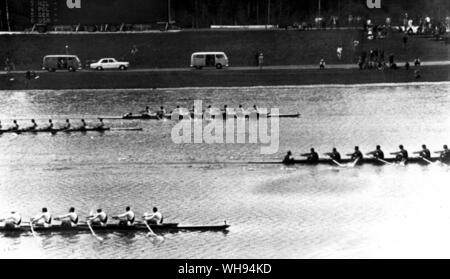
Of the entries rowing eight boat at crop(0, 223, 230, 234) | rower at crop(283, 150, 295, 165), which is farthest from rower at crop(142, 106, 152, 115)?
rowing eight boat at crop(0, 223, 230, 234)

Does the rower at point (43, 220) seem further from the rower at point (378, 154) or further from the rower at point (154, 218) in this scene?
the rower at point (378, 154)

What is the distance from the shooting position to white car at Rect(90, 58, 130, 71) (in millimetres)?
66188

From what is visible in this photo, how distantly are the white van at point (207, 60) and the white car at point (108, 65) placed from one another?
499cm

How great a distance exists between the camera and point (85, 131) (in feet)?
161

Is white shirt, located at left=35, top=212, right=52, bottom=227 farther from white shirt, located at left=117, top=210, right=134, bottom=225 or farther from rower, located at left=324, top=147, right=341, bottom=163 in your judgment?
rower, located at left=324, top=147, right=341, bottom=163

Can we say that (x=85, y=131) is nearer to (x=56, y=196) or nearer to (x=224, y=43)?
(x=56, y=196)

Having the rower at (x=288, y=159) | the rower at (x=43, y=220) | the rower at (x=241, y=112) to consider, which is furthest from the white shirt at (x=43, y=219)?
the rower at (x=241, y=112)

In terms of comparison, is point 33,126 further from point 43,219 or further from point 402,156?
point 402,156

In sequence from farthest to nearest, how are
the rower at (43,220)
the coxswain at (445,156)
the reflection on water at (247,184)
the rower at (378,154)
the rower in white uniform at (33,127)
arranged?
the rower in white uniform at (33,127) < the rower at (378,154) < the coxswain at (445,156) < the rower at (43,220) < the reflection on water at (247,184)

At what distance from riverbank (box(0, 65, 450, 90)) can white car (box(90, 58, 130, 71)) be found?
2.06 meters

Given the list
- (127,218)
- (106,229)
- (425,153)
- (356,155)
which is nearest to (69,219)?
(106,229)

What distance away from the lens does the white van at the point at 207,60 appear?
Answer: 65.4m

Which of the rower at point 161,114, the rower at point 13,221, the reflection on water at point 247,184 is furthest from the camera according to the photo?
the rower at point 161,114

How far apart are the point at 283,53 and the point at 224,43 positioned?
465 cm
